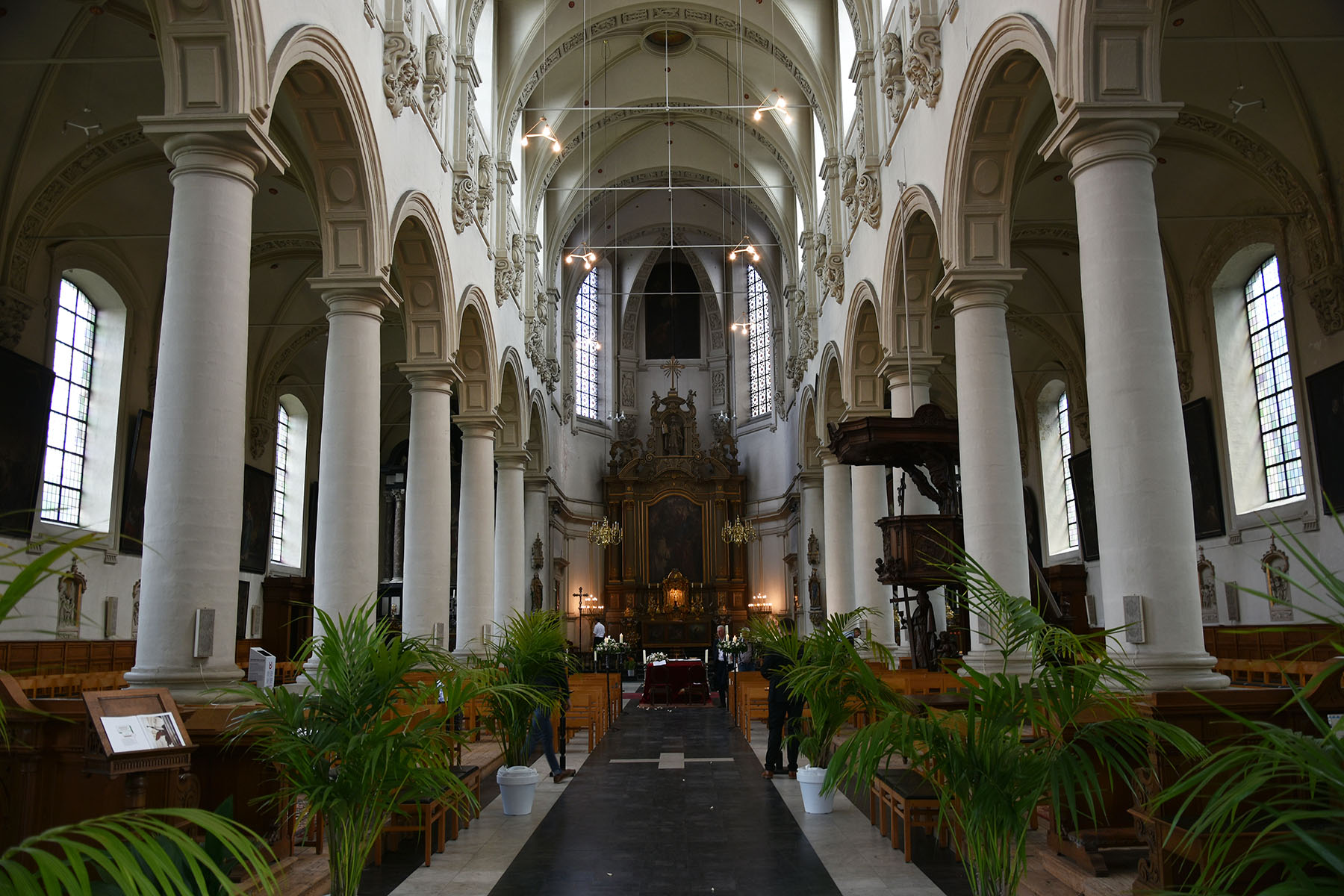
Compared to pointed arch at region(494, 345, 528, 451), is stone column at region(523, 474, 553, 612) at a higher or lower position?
lower

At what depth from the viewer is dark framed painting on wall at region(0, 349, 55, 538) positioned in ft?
45.0

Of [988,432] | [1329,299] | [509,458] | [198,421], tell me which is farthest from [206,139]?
[509,458]

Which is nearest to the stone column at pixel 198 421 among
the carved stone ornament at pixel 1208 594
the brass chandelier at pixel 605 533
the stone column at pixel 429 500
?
the stone column at pixel 429 500

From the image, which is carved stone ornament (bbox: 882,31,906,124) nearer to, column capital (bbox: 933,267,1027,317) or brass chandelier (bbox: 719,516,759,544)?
column capital (bbox: 933,267,1027,317)

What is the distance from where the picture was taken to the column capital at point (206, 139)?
7.99 meters

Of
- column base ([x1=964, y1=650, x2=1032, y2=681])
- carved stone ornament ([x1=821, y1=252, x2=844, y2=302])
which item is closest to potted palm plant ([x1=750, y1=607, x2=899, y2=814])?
column base ([x1=964, y1=650, x2=1032, y2=681])

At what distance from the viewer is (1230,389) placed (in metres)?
17.3

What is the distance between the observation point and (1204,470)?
1756cm

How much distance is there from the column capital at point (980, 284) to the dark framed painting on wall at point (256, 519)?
15.0 m

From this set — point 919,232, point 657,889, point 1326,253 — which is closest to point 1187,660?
point 657,889

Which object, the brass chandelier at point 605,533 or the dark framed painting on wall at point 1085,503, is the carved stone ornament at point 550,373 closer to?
the brass chandelier at point 605,533

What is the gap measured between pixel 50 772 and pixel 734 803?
210 inches

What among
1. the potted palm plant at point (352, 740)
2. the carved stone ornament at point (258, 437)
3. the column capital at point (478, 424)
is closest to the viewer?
the potted palm plant at point (352, 740)

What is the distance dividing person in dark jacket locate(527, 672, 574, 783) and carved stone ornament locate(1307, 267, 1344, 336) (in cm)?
1141
